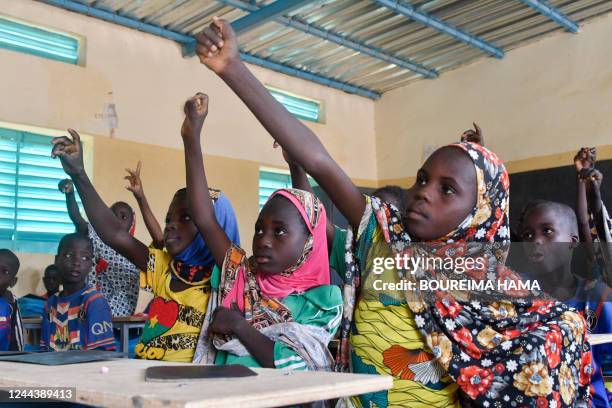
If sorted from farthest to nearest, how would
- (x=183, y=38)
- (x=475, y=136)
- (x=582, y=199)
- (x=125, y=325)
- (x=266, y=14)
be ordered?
(x=183, y=38) < (x=266, y=14) < (x=125, y=325) < (x=582, y=199) < (x=475, y=136)

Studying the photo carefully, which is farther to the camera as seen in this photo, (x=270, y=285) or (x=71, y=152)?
(x=71, y=152)

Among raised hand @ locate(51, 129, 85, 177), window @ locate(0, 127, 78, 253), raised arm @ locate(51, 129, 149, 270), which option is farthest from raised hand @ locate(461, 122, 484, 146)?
window @ locate(0, 127, 78, 253)

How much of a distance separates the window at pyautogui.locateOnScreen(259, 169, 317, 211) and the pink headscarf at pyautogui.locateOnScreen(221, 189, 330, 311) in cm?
550

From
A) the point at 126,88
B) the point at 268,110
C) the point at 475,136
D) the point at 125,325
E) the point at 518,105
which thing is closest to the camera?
the point at 268,110

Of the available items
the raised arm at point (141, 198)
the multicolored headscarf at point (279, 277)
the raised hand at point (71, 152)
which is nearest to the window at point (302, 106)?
the raised arm at point (141, 198)

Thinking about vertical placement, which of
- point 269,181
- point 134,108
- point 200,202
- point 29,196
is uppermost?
point 134,108

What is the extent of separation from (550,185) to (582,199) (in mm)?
3804

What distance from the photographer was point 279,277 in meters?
2.08

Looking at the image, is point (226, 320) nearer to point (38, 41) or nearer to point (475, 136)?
point (475, 136)

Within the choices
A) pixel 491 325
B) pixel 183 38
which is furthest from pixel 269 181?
pixel 491 325

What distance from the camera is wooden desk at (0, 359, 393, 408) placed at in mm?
973

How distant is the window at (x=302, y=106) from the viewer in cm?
815

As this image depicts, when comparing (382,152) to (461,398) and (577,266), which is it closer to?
(577,266)

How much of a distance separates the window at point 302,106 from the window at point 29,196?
119 inches
